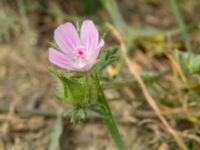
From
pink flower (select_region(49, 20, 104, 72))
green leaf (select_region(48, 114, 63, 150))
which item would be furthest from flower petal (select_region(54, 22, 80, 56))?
green leaf (select_region(48, 114, 63, 150))

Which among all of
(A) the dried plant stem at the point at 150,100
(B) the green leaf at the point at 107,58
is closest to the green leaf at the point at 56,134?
(A) the dried plant stem at the point at 150,100

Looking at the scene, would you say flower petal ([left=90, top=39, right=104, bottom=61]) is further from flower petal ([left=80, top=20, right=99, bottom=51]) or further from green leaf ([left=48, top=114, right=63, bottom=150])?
green leaf ([left=48, top=114, right=63, bottom=150])

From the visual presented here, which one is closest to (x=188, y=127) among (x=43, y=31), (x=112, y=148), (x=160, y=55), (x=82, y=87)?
(x=112, y=148)

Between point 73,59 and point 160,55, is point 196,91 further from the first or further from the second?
point 73,59

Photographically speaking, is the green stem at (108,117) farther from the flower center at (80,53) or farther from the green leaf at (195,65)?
the green leaf at (195,65)

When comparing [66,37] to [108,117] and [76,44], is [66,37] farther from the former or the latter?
[108,117]

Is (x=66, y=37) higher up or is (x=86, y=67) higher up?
(x=66, y=37)

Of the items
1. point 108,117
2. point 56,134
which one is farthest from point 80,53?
point 56,134
